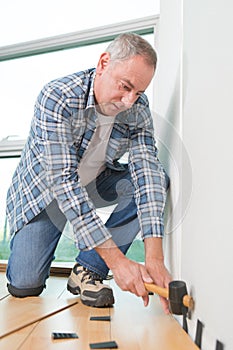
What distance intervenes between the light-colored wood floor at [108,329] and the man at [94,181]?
0.07 meters

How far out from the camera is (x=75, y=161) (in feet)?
3.65

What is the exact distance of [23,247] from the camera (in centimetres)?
131

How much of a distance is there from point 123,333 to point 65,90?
30.5 inches

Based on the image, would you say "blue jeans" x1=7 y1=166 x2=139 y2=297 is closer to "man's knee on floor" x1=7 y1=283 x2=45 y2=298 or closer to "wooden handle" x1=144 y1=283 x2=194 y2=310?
"man's knee on floor" x1=7 y1=283 x2=45 y2=298

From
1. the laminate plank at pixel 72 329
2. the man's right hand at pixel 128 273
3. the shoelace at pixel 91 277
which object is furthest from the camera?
the shoelace at pixel 91 277

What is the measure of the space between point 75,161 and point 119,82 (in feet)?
0.97

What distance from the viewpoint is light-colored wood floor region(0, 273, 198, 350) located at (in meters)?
0.75

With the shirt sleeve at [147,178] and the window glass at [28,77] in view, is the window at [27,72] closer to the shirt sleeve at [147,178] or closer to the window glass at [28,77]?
the window glass at [28,77]

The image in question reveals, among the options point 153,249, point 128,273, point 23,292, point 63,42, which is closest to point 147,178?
point 153,249

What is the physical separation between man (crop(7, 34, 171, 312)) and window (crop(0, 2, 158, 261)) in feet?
2.48

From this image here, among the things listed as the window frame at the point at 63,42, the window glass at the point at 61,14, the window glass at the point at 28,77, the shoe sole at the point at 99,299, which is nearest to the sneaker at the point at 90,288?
the shoe sole at the point at 99,299

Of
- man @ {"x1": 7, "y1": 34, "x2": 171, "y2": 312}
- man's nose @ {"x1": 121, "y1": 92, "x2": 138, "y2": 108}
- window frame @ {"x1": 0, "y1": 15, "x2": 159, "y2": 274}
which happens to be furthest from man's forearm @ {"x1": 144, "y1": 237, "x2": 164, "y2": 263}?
window frame @ {"x1": 0, "y1": 15, "x2": 159, "y2": 274}

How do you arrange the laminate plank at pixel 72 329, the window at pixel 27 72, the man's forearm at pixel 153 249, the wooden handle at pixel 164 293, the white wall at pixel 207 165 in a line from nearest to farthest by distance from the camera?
A: 1. the white wall at pixel 207 165
2. the laminate plank at pixel 72 329
3. the wooden handle at pixel 164 293
4. the man's forearm at pixel 153 249
5. the window at pixel 27 72

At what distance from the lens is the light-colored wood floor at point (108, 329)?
747 mm
